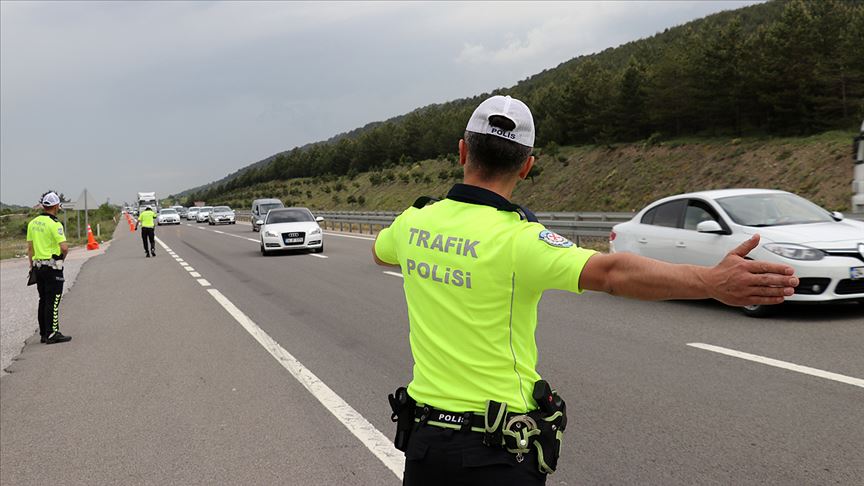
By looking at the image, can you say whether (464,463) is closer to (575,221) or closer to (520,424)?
(520,424)

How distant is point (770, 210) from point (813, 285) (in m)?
1.62

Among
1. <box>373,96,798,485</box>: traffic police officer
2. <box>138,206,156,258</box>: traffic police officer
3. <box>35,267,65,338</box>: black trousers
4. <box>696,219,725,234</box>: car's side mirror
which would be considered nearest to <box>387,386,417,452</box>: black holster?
<box>373,96,798,485</box>: traffic police officer

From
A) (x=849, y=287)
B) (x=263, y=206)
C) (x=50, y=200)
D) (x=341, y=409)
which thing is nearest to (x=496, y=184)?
(x=341, y=409)

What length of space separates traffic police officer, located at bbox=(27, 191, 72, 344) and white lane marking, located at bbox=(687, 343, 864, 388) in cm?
776

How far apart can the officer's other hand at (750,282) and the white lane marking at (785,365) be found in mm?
4599

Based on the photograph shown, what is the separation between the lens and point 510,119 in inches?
76.0

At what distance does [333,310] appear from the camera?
10.4 metres

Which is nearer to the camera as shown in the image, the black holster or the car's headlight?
the black holster

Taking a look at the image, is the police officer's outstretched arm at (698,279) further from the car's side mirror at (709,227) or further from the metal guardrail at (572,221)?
the metal guardrail at (572,221)

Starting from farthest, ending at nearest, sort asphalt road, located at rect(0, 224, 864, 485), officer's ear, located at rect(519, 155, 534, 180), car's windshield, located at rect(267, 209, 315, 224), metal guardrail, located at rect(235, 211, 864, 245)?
car's windshield, located at rect(267, 209, 315, 224) → metal guardrail, located at rect(235, 211, 864, 245) → asphalt road, located at rect(0, 224, 864, 485) → officer's ear, located at rect(519, 155, 534, 180)

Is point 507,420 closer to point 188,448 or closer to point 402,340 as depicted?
point 188,448

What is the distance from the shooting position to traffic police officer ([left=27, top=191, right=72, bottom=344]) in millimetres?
8867

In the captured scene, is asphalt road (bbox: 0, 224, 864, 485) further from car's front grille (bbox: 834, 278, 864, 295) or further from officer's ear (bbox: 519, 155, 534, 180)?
officer's ear (bbox: 519, 155, 534, 180)

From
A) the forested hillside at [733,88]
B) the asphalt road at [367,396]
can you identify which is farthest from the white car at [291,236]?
the forested hillside at [733,88]
